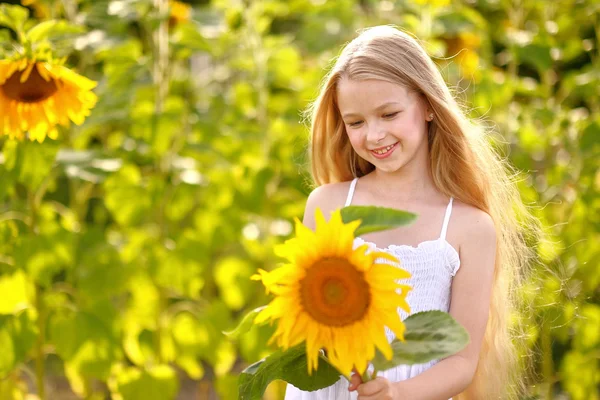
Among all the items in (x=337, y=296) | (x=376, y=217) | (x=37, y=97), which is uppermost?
(x=37, y=97)

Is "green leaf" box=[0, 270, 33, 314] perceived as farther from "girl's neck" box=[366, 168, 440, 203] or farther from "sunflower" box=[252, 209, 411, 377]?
"sunflower" box=[252, 209, 411, 377]

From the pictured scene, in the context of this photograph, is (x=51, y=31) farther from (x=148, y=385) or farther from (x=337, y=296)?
(x=337, y=296)

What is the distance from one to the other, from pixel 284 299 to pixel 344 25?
87.3 inches

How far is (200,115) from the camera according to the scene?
3029 mm

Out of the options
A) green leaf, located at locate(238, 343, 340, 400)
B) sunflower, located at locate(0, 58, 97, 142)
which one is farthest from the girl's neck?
sunflower, located at locate(0, 58, 97, 142)

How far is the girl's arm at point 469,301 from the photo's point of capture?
1.56 metres

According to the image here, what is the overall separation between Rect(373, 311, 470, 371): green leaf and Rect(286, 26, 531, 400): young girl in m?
0.20

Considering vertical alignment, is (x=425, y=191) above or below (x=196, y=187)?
below

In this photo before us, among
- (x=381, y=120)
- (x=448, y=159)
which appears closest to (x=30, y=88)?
(x=381, y=120)

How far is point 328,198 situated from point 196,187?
1106 mm

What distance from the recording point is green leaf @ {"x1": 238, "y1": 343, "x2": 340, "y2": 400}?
1.40 metres

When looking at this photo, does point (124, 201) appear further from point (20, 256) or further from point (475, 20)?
point (475, 20)

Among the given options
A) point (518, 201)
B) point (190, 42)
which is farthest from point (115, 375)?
point (518, 201)

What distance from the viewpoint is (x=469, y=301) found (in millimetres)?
1656
